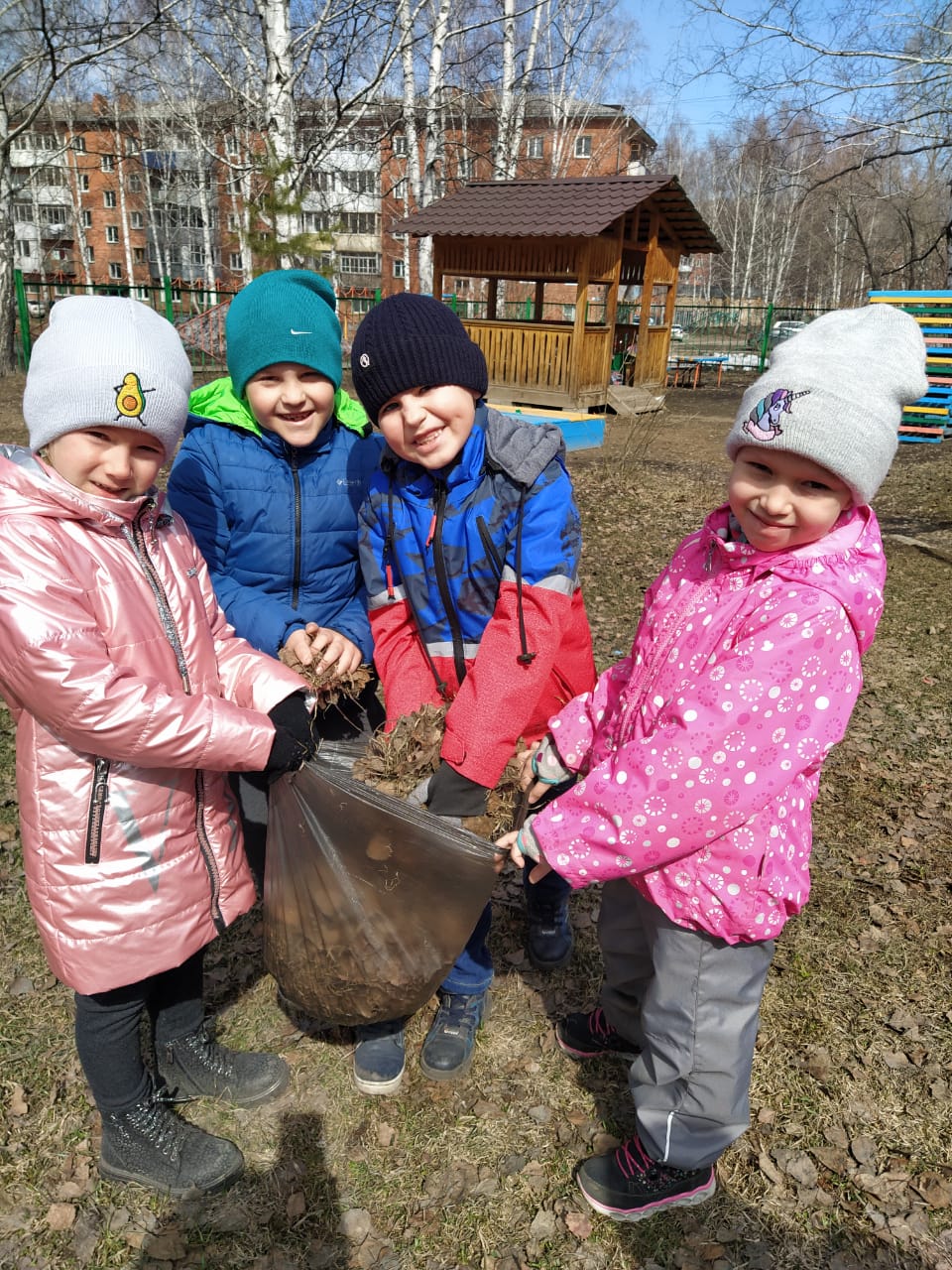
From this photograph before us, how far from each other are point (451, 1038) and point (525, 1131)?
288 millimetres

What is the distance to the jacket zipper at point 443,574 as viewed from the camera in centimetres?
186

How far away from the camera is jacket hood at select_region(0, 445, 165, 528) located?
1.46 metres

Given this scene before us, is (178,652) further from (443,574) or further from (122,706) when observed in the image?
(443,574)

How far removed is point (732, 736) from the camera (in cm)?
137

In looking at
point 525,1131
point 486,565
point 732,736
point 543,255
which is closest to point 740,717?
point 732,736

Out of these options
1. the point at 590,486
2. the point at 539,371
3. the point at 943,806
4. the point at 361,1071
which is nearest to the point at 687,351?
the point at 539,371

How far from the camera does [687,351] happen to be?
92.2 feet

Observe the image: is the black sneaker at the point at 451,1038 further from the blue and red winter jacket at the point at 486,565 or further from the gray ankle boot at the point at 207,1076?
the blue and red winter jacket at the point at 486,565

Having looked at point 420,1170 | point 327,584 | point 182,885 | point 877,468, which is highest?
point 877,468

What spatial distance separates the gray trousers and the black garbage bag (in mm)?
394

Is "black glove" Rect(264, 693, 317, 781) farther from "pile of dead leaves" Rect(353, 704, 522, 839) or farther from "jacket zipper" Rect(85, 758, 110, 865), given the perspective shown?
"jacket zipper" Rect(85, 758, 110, 865)

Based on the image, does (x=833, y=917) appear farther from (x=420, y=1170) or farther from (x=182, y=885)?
(x=182, y=885)

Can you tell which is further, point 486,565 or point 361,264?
point 361,264

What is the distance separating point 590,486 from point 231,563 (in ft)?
23.0
